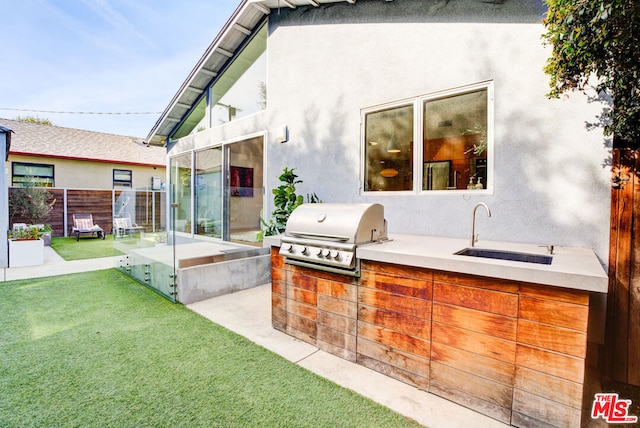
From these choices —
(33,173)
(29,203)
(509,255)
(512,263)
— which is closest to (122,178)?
(33,173)

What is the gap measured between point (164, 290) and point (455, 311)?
423 cm

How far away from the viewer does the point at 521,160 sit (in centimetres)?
308

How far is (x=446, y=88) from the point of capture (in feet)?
11.8

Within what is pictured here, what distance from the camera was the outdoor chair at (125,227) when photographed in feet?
20.5

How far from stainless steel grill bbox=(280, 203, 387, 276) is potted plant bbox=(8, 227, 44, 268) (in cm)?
719

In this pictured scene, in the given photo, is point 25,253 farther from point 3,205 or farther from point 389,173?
point 389,173

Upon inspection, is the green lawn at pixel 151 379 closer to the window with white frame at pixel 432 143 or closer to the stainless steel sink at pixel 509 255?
the stainless steel sink at pixel 509 255

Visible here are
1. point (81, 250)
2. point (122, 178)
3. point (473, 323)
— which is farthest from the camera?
point (122, 178)

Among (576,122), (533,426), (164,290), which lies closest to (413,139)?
(576,122)

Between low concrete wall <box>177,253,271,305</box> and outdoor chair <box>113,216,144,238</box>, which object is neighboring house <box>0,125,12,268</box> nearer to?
outdoor chair <box>113,216,144,238</box>

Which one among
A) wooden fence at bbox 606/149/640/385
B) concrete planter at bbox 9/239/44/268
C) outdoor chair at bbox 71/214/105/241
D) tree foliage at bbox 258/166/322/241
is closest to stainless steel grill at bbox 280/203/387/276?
tree foliage at bbox 258/166/322/241

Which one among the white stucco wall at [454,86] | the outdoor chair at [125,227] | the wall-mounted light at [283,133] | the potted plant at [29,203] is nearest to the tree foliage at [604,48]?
the white stucco wall at [454,86]

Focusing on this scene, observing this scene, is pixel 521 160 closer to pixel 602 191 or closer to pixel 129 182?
pixel 602 191

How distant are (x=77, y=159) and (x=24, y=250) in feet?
31.0
